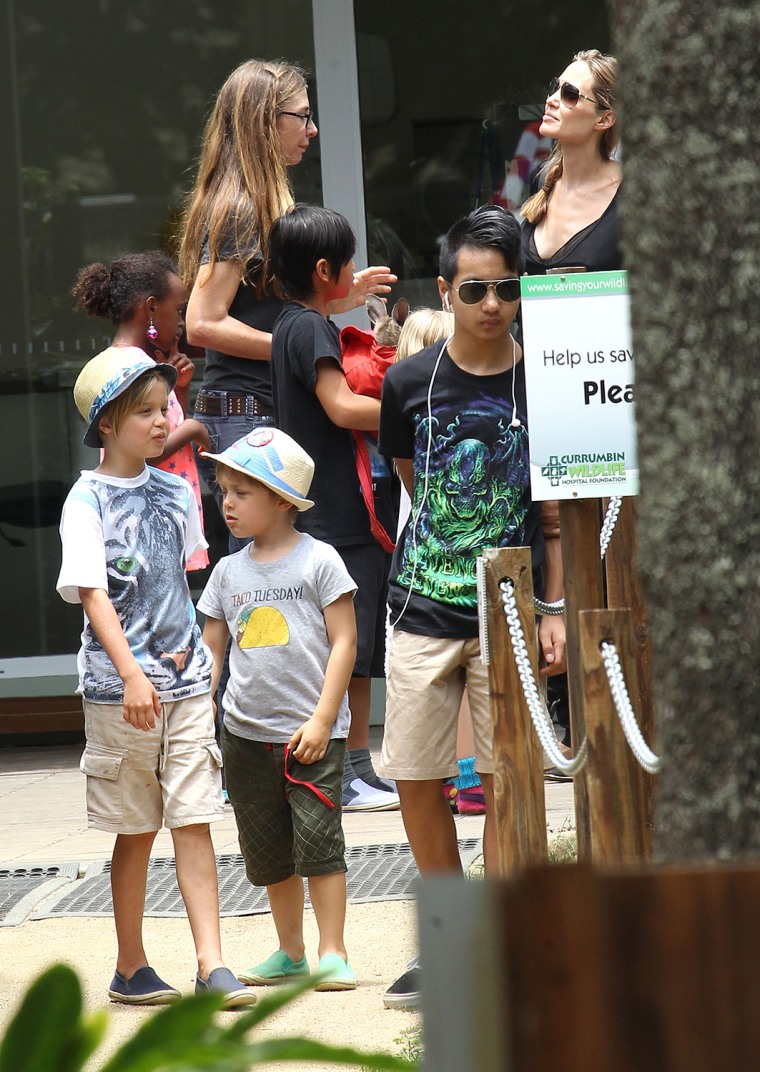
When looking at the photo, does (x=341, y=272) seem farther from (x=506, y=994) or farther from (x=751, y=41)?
(x=506, y=994)

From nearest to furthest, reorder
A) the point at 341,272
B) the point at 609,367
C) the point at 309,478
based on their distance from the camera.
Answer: the point at 609,367, the point at 309,478, the point at 341,272

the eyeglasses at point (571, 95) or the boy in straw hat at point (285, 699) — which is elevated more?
the eyeglasses at point (571, 95)

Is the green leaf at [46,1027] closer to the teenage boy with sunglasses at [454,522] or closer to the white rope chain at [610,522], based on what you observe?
the white rope chain at [610,522]

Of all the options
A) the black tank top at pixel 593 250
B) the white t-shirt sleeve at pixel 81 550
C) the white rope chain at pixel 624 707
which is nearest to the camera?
the white rope chain at pixel 624 707

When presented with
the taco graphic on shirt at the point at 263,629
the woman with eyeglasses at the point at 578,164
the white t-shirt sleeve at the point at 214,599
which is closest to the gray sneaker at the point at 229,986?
the taco graphic on shirt at the point at 263,629

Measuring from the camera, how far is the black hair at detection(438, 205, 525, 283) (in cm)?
417

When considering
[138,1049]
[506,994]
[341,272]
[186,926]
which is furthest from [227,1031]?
[341,272]

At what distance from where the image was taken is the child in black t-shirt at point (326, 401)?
5.36 meters

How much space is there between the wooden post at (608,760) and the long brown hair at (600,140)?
284 centimetres

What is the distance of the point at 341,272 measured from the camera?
5465mm

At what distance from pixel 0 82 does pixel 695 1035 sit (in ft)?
26.6

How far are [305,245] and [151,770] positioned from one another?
1.95 meters

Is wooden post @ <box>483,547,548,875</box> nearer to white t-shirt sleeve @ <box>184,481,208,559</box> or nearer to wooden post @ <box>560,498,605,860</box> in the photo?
wooden post @ <box>560,498,605,860</box>

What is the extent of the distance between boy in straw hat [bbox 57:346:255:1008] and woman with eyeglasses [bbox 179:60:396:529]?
1.51 meters
